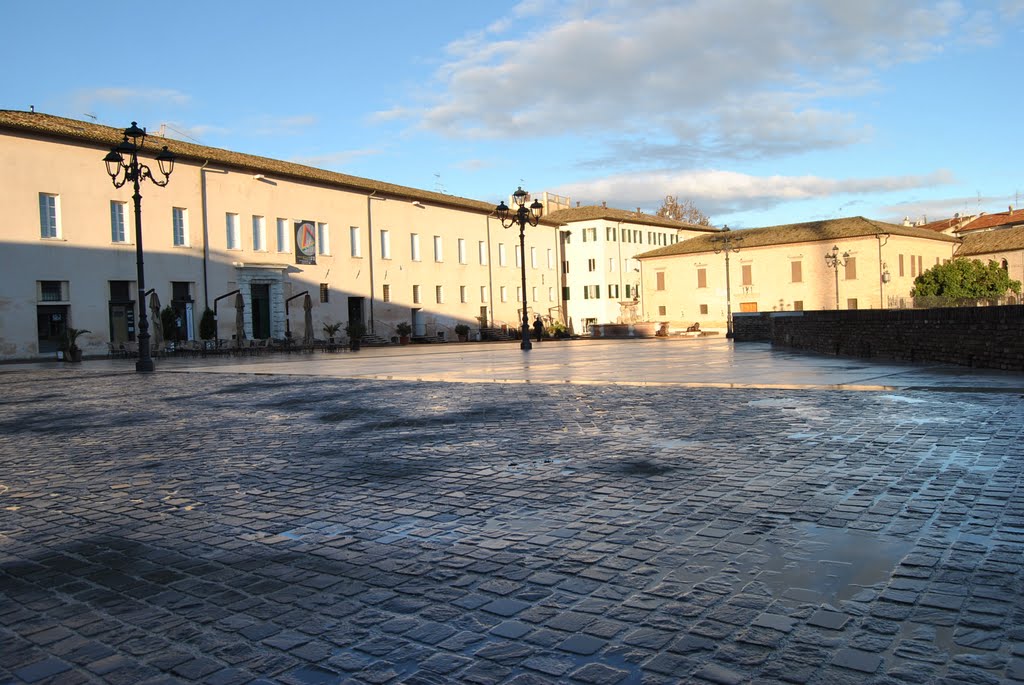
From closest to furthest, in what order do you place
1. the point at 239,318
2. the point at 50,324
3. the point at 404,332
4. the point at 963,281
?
the point at 50,324, the point at 239,318, the point at 404,332, the point at 963,281

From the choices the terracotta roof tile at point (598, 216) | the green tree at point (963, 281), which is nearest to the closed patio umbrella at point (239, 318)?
the terracotta roof tile at point (598, 216)

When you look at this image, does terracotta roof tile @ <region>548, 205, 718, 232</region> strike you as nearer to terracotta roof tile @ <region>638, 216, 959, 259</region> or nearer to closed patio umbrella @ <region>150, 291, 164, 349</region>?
terracotta roof tile @ <region>638, 216, 959, 259</region>

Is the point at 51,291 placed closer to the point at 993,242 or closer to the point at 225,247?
the point at 225,247

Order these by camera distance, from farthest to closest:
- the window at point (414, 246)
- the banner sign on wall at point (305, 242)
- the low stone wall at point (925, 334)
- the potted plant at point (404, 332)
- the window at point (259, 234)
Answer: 1. the window at point (414, 246)
2. the potted plant at point (404, 332)
3. the banner sign on wall at point (305, 242)
4. the window at point (259, 234)
5. the low stone wall at point (925, 334)

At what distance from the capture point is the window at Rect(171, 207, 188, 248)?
1544 inches

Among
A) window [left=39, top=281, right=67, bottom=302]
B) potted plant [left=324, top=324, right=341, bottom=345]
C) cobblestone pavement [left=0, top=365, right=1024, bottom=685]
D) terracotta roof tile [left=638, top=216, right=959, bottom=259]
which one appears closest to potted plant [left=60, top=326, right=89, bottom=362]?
window [left=39, top=281, right=67, bottom=302]

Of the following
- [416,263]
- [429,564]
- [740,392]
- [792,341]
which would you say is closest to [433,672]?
[429,564]

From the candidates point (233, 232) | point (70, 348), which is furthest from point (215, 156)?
point (70, 348)

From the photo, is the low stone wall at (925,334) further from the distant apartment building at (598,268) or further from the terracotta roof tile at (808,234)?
the distant apartment building at (598,268)

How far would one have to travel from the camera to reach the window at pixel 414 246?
54594mm

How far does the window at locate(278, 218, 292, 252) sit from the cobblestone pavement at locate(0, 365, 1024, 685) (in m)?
38.1

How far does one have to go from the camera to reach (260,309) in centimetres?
4397

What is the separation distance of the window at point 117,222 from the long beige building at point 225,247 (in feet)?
0.21

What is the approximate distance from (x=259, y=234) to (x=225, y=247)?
277 centimetres
